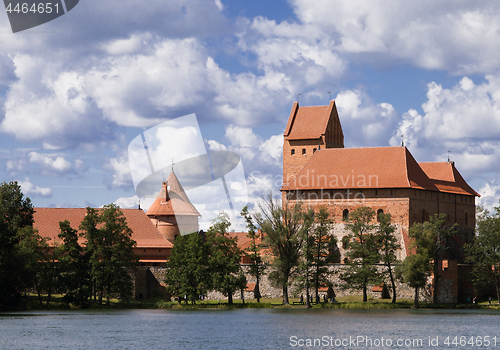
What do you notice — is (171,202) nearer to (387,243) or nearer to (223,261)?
(223,261)

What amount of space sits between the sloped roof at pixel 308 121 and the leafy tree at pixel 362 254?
60.4 ft

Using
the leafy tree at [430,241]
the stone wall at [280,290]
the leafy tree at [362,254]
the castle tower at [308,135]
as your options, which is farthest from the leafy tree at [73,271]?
the castle tower at [308,135]

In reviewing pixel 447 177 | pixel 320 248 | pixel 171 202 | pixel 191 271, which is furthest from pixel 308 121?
pixel 191 271

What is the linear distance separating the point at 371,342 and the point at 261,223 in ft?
82.6

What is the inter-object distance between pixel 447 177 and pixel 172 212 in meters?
28.9

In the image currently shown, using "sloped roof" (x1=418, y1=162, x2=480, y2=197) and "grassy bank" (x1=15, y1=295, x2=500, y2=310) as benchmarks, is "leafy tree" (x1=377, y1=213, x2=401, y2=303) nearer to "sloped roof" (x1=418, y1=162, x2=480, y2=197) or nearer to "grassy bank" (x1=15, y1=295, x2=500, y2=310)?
"grassy bank" (x1=15, y1=295, x2=500, y2=310)

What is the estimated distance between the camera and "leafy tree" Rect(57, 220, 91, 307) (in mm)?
57562

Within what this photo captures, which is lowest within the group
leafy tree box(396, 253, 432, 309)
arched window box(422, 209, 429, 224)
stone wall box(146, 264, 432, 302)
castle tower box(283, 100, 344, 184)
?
stone wall box(146, 264, 432, 302)

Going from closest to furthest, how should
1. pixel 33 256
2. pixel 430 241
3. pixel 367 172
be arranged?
pixel 33 256 → pixel 430 241 → pixel 367 172

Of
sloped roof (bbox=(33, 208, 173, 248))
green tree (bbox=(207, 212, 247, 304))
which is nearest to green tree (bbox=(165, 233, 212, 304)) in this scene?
green tree (bbox=(207, 212, 247, 304))

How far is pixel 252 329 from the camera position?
138 feet

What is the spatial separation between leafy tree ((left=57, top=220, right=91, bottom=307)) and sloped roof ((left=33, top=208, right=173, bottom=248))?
11.6m

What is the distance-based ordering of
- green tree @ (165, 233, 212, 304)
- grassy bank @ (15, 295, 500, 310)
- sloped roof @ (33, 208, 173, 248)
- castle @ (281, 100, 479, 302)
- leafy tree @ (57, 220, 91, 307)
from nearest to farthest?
leafy tree @ (57, 220, 91, 307) < grassy bank @ (15, 295, 500, 310) < green tree @ (165, 233, 212, 304) < castle @ (281, 100, 479, 302) < sloped roof @ (33, 208, 173, 248)

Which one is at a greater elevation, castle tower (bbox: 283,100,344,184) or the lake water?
castle tower (bbox: 283,100,344,184)
